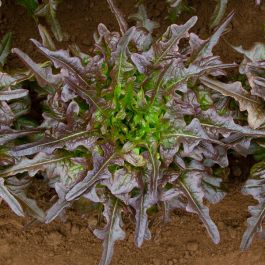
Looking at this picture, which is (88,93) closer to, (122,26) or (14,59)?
(122,26)

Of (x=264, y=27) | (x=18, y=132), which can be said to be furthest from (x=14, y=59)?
(x=264, y=27)

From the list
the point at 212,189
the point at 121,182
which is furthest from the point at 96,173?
the point at 212,189

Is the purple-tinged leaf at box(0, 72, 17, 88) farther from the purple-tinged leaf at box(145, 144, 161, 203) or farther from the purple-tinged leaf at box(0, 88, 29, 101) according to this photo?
the purple-tinged leaf at box(145, 144, 161, 203)

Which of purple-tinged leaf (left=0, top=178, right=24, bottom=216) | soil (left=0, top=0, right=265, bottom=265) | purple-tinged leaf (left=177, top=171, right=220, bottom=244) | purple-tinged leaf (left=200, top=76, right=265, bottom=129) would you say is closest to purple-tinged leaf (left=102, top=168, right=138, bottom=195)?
purple-tinged leaf (left=177, top=171, right=220, bottom=244)

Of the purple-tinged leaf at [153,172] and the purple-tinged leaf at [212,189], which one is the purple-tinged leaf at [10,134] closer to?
the purple-tinged leaf at [153,172]

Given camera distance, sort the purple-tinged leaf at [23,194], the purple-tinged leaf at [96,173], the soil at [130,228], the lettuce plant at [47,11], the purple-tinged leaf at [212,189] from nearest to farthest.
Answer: the purple-tinged leaf at [96,173], the purple-tinged leaf at [23,194], the purple-tinged leaf at [212,189], the lettuce plant at [47,11], the soil at [130,228]

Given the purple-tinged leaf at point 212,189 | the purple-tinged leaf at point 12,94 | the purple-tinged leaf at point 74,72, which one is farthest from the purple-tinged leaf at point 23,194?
the purple-tinged leaf at point 212,189
